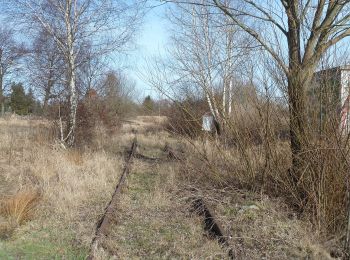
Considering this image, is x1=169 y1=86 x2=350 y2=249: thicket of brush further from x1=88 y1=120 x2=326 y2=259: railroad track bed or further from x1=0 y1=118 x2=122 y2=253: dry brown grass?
x1=0 y1=118 x2=122 y2=253: dry brown grass

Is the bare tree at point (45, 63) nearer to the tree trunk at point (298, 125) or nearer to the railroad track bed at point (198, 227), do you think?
the railroad track bed at point (198, 227)

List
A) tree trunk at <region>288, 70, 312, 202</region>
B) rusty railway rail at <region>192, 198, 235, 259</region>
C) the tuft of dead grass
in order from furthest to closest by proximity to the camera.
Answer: tree trunk at <region>288, 70, 312, 202</region>, the tuft of dead grass, rusty railway rail at <region>192, 198, 235, 259</region>

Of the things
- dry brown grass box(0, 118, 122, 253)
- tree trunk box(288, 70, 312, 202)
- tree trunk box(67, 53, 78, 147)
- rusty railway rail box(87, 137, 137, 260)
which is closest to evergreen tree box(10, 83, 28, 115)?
dry brown grass box(0, 118, 122, 253)

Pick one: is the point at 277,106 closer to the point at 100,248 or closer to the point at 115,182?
the point at 100,248

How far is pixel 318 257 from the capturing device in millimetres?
5238

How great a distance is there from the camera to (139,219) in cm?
724

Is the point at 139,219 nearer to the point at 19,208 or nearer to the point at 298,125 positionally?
the point at 19,208

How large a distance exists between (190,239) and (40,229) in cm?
246

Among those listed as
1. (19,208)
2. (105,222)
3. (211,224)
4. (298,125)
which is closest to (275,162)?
(298,125)

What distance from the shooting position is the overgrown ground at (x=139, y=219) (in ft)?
18.3

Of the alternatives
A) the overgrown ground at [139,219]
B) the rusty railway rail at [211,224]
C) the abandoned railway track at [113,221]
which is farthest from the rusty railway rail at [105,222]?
the rusty railway rail at [211,224]

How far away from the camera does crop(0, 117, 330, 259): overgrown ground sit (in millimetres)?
5564

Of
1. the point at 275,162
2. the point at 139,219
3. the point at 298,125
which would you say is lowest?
the point at 139,219

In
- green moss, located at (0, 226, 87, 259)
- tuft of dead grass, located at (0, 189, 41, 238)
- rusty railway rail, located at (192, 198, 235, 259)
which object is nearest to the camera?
green moss, located at (0, 226, 87, 259)
